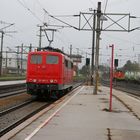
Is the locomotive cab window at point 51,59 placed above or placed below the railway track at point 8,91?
above

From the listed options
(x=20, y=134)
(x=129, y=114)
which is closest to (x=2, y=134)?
(x=20, y=134)

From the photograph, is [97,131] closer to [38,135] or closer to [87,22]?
[38,135]

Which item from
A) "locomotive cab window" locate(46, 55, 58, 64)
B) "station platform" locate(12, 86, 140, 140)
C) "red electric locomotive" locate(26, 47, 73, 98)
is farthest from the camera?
"locomotive cab window" locate(46, 55, 58, 64)

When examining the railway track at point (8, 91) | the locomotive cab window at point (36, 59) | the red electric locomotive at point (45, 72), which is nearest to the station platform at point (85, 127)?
the red electric locomotive at point (45, 72)

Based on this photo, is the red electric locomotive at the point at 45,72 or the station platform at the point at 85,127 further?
the red electric locomotive at the point at 45,72

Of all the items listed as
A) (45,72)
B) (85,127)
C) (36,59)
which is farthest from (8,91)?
(85,127)

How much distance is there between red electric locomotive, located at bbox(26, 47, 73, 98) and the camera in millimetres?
30000

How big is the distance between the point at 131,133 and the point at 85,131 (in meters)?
1.33

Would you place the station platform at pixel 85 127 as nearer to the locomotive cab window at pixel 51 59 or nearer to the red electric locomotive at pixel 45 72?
the red electric locomotive at pixel 45 72

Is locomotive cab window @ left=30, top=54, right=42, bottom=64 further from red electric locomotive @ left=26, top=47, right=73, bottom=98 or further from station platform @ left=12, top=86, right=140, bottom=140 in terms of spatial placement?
→ station platform @ left=12, top=86, right=140, bottom=140

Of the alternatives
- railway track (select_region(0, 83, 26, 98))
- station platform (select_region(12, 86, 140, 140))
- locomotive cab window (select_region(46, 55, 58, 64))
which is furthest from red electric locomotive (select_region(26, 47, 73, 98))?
station platform (select_region(12, 86, 140, 140))

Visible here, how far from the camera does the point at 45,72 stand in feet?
99.9

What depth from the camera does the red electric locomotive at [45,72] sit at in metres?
30.0

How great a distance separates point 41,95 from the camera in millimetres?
32406
